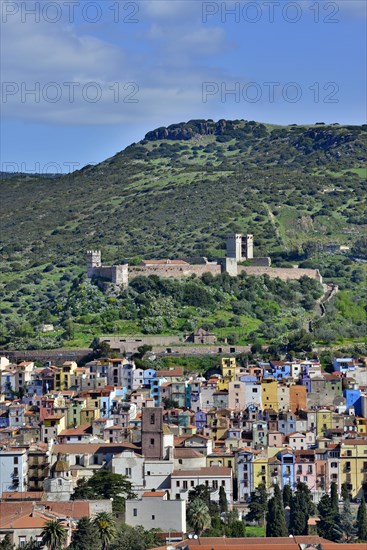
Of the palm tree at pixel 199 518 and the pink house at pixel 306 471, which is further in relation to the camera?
the pink house at pixel 306 471

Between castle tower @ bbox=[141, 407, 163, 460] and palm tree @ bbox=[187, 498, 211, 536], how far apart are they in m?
5.26

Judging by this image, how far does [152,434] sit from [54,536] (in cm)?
1123

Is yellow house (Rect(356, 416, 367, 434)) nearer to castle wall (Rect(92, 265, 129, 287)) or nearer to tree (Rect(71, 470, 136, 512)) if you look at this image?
tree (Rect(71, 470, 136, 512))

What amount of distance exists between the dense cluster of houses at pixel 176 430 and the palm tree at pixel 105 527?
1.82 m

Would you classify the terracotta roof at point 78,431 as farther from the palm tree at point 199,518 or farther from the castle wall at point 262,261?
the castle wall at point 262,261

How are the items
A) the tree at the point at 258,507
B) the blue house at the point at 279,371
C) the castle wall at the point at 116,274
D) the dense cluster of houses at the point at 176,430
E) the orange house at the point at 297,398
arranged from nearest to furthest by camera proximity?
the tree at the point at 258,507 → the dense cluster of houses at the point at 176,430 → the orange house at the point at 297,398 → the blue house at the point at 279,371 → the castle wall at the point at 116,274

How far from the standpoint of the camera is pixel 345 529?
187ft

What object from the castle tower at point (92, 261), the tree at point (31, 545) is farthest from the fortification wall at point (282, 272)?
the tree at point (31, 545)

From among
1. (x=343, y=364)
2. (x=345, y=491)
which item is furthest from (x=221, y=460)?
(x=343, y=364)

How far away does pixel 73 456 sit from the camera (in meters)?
62.8

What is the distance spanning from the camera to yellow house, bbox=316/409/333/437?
2776 inches

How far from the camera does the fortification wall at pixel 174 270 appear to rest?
304 ft

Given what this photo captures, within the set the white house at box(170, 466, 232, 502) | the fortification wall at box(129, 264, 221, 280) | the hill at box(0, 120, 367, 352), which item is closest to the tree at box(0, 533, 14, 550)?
the white house at box(170, 466, 232, 502)

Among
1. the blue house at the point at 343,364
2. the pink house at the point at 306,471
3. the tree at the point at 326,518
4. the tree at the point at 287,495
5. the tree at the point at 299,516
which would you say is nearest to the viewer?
the tree at the point at 326,518
